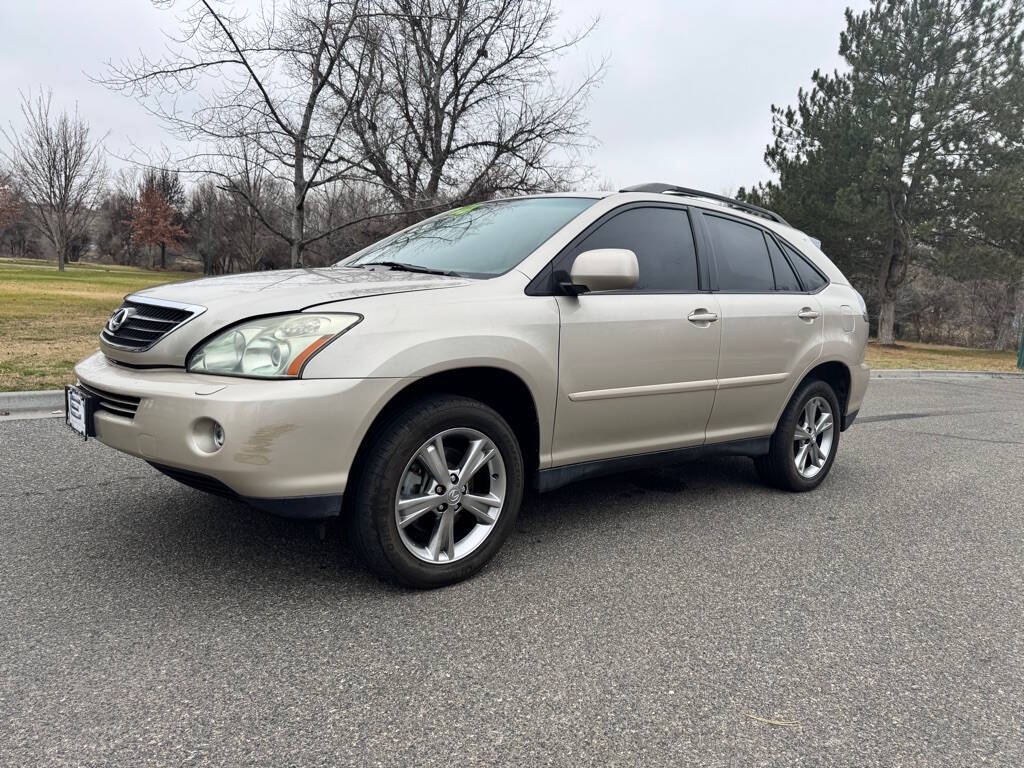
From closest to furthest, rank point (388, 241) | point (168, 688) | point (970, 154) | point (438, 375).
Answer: point (168, 688), point (438, 375), point (388, 241), point (970, 154)

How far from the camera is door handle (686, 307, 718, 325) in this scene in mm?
3840

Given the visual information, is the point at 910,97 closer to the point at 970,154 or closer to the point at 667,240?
the point at 970,154

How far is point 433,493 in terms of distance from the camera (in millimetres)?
2965

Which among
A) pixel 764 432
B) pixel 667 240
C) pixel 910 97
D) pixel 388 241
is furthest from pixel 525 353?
pixel 910 97

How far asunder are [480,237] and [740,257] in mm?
1595

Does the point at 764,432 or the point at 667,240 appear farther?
the point at 764,432

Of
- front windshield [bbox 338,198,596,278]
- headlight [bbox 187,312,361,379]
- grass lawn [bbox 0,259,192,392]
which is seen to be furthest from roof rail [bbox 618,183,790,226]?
grass lawn [bbox 0,259,192,392]

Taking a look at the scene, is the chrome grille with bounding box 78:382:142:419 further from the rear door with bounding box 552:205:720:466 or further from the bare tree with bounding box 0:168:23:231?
the bare tree with bounding box 0:168:23:231

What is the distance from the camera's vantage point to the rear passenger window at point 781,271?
458cm

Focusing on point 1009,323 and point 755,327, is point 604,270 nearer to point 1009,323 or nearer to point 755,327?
point 755,327

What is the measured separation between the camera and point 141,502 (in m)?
3.88

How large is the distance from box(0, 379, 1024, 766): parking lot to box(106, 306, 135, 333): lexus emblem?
0.95 metres

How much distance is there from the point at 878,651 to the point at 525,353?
A: 5.67 ft

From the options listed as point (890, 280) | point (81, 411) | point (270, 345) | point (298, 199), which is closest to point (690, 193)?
point (270, 345)
